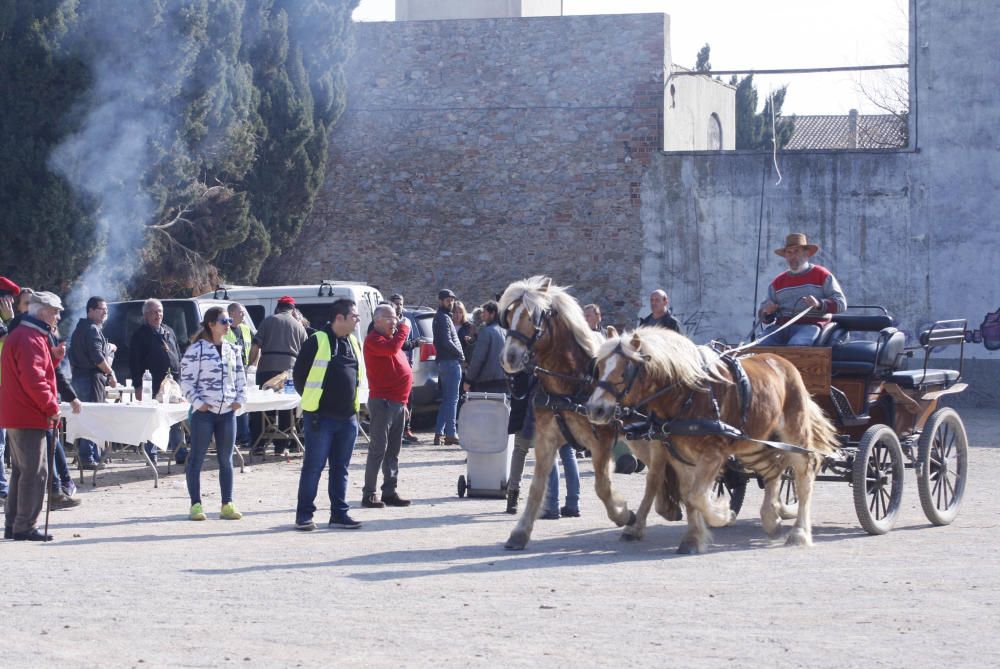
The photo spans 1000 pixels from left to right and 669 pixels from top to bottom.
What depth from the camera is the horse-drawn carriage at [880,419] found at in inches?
406

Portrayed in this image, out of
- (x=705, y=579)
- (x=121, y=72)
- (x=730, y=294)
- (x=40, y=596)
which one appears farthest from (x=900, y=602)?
(x=730, y=294)

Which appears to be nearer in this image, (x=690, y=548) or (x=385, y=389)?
(x=690, y=548)

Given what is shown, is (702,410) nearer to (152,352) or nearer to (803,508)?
(803,508)

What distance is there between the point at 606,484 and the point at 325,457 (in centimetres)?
234

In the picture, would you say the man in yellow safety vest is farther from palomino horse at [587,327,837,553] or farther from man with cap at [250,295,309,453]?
man with cap at [250,295,309,453]

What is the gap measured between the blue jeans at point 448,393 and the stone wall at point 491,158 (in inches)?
265

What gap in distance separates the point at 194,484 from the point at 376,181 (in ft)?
48.1

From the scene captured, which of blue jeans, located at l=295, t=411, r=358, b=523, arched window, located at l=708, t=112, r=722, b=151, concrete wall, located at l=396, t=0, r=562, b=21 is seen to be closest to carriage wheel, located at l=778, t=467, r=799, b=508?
blue jeans, located at l=295, t=411, r=358, b=523

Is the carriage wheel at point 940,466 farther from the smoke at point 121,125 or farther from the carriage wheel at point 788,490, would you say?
the smoke at point 121,125

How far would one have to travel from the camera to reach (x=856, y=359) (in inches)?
422

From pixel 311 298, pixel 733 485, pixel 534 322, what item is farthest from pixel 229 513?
pixel 311 298

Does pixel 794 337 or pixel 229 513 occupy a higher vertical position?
pixel 794 337

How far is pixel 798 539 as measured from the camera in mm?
9734

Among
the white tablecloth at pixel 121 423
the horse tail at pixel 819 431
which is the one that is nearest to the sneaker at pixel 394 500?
the white tablecloth at pixel 121 423
